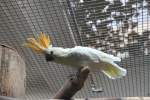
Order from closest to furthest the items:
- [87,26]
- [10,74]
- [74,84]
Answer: [74,84] → [10,74] → [87,26]

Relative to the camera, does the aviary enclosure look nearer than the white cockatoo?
No

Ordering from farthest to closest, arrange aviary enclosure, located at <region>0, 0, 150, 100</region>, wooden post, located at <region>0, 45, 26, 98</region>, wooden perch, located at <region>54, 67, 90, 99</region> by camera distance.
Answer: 1. aviary enclosure, located at <region>0, 0, 150, 100</region>
2. wooden post, located at <region>0, 45, 26, 98</region>
3. wooden perch, located at <region>54, 67, 90, 99</region>

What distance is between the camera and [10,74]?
730mm

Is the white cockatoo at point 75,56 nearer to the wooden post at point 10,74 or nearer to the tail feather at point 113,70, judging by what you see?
the tail feather at point 113,70

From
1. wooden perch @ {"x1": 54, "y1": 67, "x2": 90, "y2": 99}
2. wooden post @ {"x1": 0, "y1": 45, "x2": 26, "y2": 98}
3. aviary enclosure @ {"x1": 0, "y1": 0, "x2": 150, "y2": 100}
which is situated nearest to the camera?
wooden perch @ {"x1": 54, "y1": 67, "x2": 90, "y2": 99}

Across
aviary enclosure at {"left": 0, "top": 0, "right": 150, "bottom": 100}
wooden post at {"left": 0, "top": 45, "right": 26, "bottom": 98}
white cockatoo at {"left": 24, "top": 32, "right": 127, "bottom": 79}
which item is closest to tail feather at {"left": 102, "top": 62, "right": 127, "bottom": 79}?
white cockatoo at {"left": 24, "top": 32, "right": 127, "bottom": 79}

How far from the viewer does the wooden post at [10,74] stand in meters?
0.71

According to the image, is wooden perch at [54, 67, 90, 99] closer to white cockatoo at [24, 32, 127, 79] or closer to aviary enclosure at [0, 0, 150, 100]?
white cockatoo at [24, 32, 127, 79]

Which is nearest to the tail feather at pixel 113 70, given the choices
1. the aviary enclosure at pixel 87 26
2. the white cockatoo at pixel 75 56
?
the white cockatoo at pixel 75 56

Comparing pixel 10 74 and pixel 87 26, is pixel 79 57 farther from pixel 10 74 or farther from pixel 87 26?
pixel 87 26

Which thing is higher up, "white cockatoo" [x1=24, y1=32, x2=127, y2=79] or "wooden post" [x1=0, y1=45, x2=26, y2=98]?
"white cockatoo" [x1=24, y1=32, x2=127, y2=79]

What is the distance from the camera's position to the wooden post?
28.1 inches

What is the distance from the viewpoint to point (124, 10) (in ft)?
4.06

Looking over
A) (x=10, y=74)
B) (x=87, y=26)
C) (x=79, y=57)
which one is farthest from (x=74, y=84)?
(x=87, y=26)
